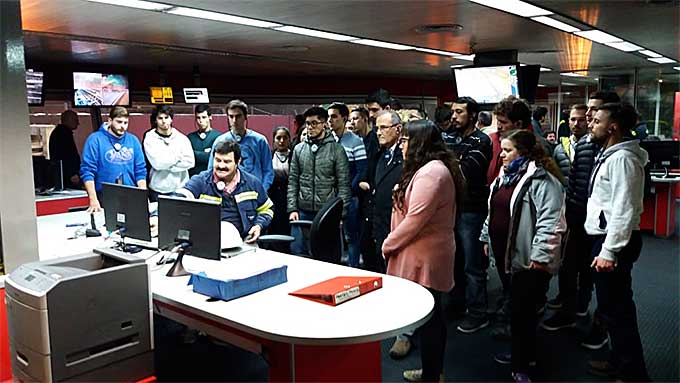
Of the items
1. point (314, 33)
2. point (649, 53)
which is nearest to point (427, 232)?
point (314, 33)

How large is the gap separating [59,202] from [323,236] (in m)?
3.34

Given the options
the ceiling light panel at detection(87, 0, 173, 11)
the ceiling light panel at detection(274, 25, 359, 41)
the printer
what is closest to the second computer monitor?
the printer

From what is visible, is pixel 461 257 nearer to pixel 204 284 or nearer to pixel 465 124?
pixel 465 124

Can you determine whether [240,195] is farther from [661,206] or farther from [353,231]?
[661,206]

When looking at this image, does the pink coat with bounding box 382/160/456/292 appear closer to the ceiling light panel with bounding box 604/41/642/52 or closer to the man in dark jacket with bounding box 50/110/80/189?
the man in dark jacket with bounding box 50/110/80/189

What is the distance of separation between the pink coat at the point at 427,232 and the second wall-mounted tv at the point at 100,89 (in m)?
6.71

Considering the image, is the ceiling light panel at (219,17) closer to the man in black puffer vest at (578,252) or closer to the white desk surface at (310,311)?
the white desk surface at (310,311)

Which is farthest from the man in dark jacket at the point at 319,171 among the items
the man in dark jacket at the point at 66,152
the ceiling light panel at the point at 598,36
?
the ceiling light panel at the point at 598,36

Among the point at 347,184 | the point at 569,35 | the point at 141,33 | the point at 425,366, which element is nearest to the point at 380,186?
the point at 347,184

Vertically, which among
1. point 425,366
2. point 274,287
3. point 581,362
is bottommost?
point 581,362

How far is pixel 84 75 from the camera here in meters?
8.25

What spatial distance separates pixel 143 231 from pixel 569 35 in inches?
236

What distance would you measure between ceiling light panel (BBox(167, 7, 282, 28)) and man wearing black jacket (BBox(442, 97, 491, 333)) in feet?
8.34

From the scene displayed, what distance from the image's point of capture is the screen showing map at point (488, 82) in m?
7.69
